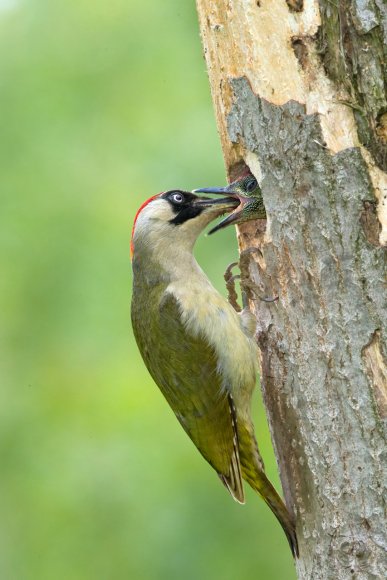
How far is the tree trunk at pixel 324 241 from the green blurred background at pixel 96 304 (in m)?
1.84

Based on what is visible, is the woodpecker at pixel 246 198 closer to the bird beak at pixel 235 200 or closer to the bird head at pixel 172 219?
the bird beak at pixel 235 200

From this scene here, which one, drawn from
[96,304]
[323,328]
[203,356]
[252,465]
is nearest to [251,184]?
[203,356]

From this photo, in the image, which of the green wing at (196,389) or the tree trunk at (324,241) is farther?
the green wing at (196,389)

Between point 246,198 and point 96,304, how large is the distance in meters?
1.83

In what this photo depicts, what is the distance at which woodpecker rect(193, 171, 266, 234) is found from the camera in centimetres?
449

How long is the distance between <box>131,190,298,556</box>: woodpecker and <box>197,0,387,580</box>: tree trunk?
776mm

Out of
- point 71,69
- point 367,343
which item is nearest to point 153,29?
point 71,69

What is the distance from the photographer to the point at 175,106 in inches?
259

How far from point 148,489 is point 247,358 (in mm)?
1198

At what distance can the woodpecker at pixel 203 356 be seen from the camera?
15.5 feet

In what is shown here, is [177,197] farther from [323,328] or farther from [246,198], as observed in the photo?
[323,328]

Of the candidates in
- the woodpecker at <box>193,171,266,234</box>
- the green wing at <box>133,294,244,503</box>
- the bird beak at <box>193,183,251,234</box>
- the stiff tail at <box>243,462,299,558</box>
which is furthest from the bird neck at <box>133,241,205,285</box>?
the stiff tail at <box>243,462,299,558</box>

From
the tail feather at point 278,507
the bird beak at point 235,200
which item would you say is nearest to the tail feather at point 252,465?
the tail feather at point 278,507

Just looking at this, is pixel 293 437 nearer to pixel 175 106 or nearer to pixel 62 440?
pixel 62 440
